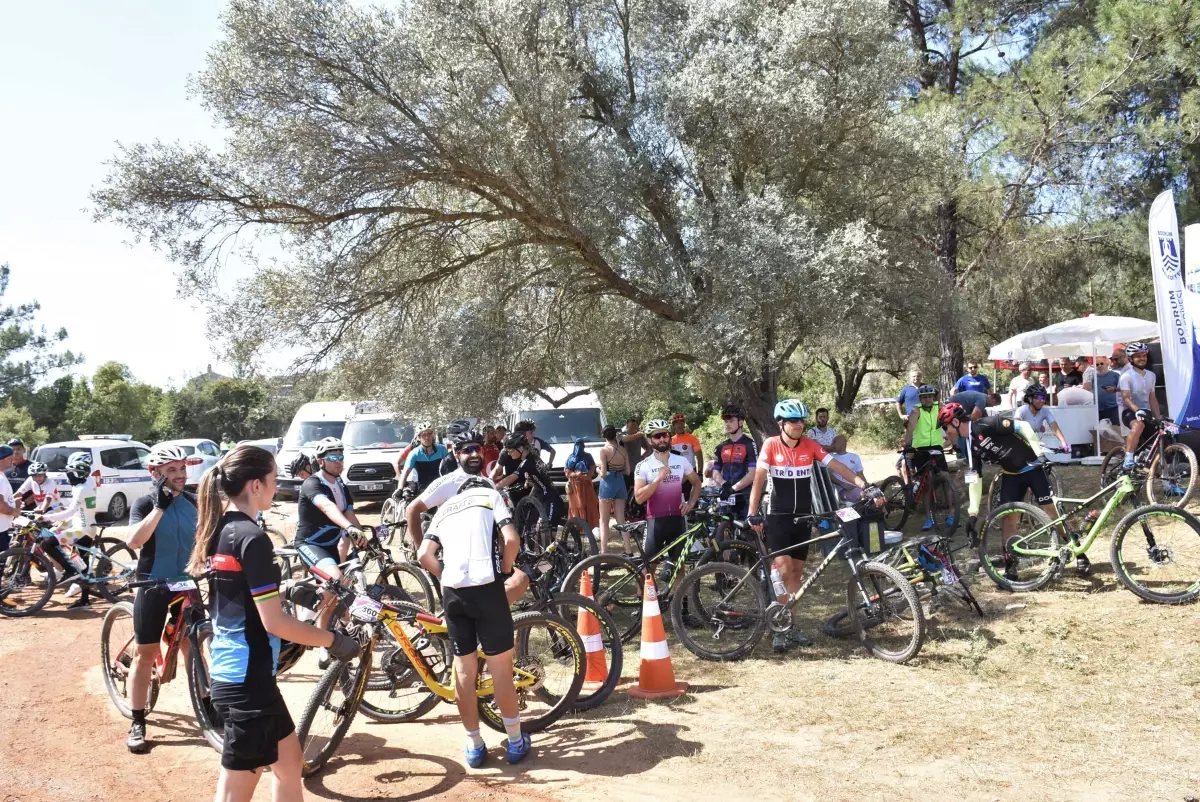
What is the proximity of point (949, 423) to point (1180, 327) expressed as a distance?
2794 mm

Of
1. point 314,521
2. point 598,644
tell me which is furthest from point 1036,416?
point 314,521

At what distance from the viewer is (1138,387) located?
11859 millimetres

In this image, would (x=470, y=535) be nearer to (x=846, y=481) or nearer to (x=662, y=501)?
(x=662, y=501)

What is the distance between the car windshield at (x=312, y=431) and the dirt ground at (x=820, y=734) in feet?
40.3

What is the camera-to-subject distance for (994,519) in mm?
8047

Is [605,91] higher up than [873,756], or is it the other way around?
[605,91]

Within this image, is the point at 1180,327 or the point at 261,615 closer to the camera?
the point at 261,615

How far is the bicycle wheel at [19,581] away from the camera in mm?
9945

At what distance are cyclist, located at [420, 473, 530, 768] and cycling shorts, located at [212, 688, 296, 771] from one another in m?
1.63

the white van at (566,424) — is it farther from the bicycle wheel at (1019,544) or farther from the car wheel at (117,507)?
the bicycle wheel at (1019,544)

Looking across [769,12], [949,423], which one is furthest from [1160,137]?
[949,423]

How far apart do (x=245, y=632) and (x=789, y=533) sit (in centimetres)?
464

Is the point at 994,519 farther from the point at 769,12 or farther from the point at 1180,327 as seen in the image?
the point at 769,12

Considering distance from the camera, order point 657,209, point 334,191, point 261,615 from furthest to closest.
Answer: point 657,209
point 334,191
point 261,615
